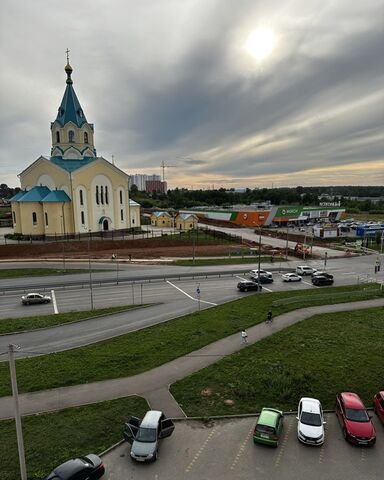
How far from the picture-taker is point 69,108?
69875 mm

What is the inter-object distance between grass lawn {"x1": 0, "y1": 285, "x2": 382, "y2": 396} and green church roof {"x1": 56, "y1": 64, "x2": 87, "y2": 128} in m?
58.7

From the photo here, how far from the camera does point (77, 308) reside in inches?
1150

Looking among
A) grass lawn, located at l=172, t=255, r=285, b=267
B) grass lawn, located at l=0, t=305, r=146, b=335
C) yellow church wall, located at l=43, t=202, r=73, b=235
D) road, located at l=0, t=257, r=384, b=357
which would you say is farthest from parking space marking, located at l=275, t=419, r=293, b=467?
yellow church wall, located at l=43, t=202, r=73, b=235

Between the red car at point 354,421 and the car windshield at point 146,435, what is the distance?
735 centimetres

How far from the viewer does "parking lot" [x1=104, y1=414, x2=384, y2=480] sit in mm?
11047

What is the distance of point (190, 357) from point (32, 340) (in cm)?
1077

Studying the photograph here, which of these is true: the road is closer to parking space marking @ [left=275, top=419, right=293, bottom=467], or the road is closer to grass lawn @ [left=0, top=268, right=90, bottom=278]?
grass lawn @ [left=0, top=268, right=90, bottom=278]

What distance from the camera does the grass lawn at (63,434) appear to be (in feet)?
37.3

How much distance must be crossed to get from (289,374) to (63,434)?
10.8m

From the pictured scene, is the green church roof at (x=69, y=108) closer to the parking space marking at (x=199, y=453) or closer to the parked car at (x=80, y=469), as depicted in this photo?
the parking space marking at (x=199, y=453)

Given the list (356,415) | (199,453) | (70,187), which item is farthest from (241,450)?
(70,187)

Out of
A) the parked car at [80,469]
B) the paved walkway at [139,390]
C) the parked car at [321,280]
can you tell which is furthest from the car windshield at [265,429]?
the parked car at [321,280]

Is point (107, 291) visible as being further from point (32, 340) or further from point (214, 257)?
point (214, 257)

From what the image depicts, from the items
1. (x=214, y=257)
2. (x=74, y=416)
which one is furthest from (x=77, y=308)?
(x=214, y=257)
